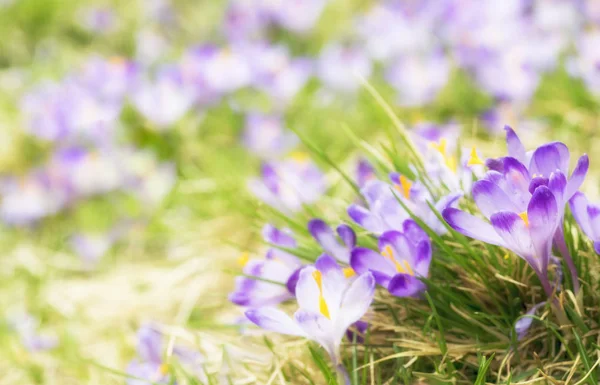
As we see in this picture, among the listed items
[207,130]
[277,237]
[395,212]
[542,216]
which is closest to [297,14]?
[207,130]

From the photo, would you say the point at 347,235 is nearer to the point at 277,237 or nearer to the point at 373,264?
the point at 373,264

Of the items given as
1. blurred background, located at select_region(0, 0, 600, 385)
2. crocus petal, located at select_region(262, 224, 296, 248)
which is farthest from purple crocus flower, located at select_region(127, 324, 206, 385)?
crocus petal, located at select_region(262, 224, 296, 248)

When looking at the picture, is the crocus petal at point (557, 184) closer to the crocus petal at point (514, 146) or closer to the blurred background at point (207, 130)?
the crocus petal at point (514, 146)

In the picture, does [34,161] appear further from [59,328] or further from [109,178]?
[59,328]

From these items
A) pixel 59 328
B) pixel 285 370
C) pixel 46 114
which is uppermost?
pixel 46 114

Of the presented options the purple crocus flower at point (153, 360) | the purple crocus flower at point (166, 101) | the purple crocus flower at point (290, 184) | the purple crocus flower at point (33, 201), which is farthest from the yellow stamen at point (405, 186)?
the purple crocus flower at point (33, 201)

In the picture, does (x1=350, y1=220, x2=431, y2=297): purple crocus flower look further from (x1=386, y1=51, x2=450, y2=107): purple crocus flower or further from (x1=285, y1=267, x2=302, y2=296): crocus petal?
(x1=386, y1=51, x2=450, y2=107): purple crocus flower

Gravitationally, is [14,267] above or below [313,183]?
below

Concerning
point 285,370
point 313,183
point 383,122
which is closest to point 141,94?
point 313,183
